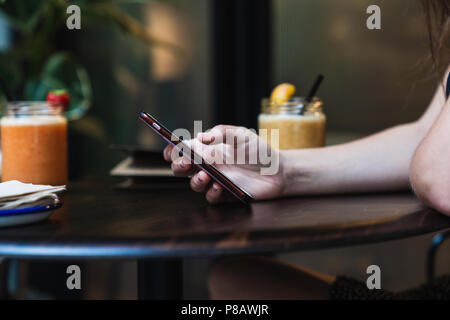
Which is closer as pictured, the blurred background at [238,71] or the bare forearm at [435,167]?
the bare forearm at [435,167]

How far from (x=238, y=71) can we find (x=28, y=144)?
70.9 inches

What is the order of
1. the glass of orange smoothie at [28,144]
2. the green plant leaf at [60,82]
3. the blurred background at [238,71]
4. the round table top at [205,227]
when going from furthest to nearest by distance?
the blurred background at [238,71]
the green plant leaf at [60,82]
the glass of orange smoothie at [28,144]
the round table top at [205,227]

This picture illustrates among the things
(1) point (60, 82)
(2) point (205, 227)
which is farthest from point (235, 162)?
(1) point (60, 82)

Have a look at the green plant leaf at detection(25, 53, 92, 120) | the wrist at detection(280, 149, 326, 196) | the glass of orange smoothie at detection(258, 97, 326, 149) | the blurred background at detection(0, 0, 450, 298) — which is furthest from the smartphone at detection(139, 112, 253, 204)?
the blurred background at detection(0, 0, 450, 298)

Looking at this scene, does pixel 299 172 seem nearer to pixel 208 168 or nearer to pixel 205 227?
pixel 208 168

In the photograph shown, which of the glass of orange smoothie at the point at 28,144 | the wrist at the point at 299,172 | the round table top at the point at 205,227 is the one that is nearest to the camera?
the round table top at the point at 205,227

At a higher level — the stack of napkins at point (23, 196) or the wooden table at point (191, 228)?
the stack of napkins at point (23, 196)

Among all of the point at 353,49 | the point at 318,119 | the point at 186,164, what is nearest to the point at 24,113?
the point at 186,164

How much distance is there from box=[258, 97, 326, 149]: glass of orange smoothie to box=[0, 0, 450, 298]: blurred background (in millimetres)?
1316

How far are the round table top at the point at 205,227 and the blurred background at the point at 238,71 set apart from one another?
1.66 metres

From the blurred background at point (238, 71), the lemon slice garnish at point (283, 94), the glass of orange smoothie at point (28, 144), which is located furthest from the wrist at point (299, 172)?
the blurred background at point (238, 71)

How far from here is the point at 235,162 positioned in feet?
2.70

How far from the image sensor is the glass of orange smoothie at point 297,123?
109 centimetres

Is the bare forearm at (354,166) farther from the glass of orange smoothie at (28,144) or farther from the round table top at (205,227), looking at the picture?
the glass of orange smoothie at (28,144)
